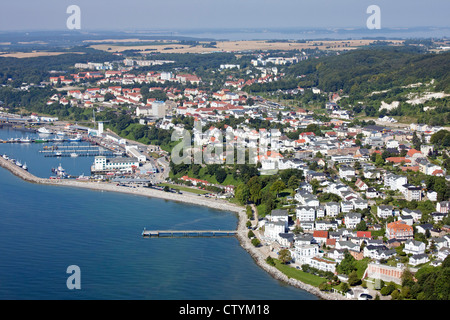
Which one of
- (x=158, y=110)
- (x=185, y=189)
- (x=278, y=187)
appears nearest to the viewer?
(x=278, y=187)

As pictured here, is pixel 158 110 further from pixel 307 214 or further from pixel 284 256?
pixel 284 256

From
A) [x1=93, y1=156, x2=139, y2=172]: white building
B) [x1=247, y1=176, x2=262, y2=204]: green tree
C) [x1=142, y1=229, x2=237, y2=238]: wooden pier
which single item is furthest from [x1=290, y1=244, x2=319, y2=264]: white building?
[x1=93, y1=156, x2=139, y2=172]: white building

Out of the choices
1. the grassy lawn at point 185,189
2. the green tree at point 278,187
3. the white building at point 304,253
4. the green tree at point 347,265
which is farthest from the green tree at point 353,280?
the grassy lawn at point 185,189

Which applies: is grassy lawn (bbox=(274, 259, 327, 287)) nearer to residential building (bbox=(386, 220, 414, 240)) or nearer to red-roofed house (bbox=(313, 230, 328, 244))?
red-roofed house (bbox=(313, 230, 328, 244))

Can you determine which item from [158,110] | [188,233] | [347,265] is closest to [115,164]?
[188,233]

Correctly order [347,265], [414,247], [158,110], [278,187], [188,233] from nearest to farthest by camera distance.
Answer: [347,265] → [414,247] → [188,233] → [278,187] → [158,110]

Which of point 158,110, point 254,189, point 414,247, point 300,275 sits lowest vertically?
point 300,275

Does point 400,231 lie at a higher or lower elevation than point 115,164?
lower

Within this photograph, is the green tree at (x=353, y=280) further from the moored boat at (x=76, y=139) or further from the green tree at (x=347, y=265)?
the moored boat at (x=76, y=139)

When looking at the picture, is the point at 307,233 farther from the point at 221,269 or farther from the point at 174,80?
the point at 174,80
